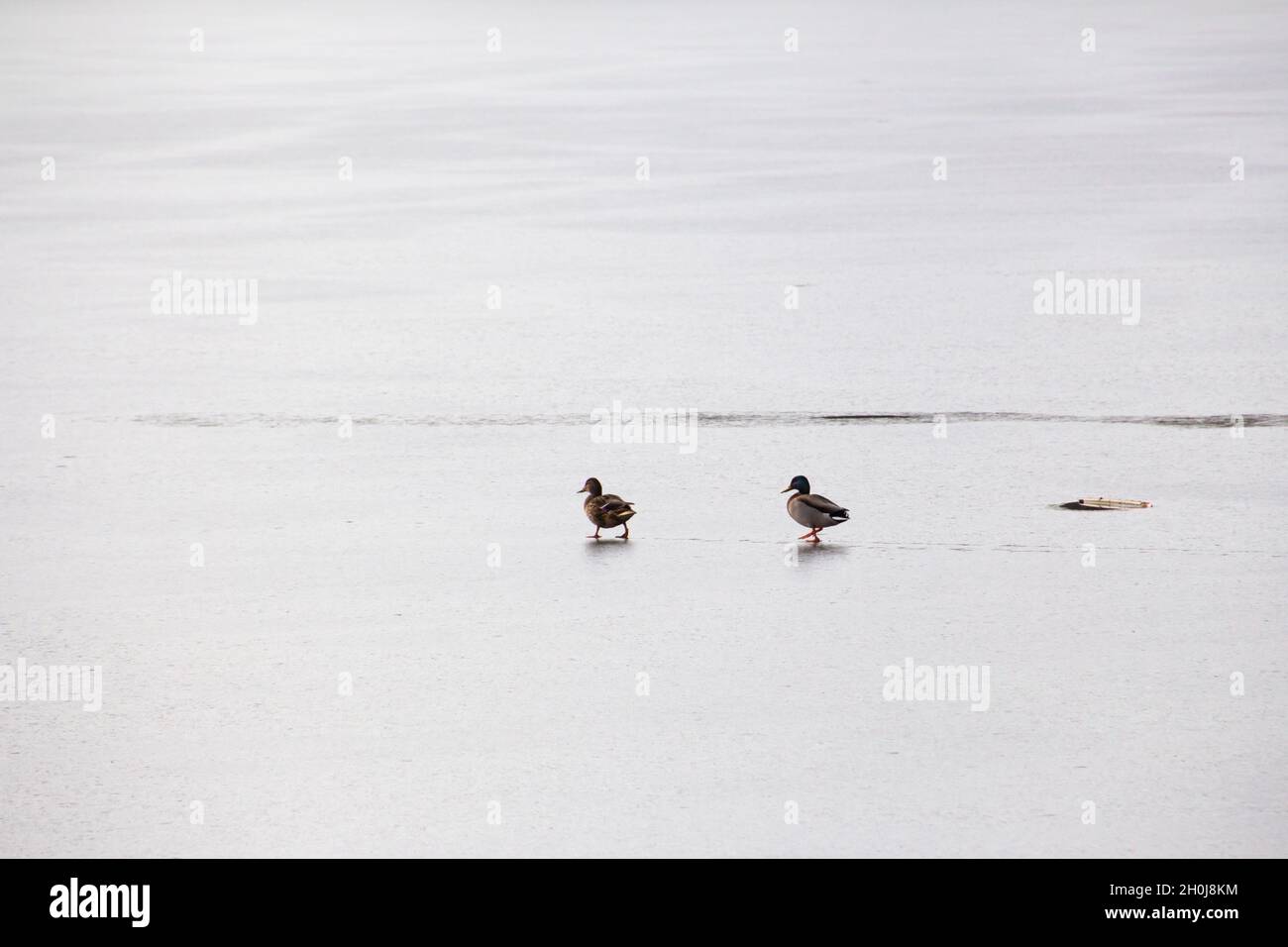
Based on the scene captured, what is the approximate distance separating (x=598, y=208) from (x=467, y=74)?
963 cm

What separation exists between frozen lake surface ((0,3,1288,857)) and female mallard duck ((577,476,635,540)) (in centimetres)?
11

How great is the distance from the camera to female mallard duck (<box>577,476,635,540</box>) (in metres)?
8.47

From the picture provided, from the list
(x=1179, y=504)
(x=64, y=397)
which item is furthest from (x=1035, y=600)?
(x=64, y=397)

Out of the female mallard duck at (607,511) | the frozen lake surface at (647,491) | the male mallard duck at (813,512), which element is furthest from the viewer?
the female mallard duck at (607,511)

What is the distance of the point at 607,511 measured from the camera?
27.8ft

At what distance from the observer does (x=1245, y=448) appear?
31.2ft

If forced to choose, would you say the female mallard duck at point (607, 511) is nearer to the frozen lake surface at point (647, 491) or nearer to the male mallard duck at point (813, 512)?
the frozen lake surface at point (647, 491)

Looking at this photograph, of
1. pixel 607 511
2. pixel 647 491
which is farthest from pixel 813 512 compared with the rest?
pixel 647 491

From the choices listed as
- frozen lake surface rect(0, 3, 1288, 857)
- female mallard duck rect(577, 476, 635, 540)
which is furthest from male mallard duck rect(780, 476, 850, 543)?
female mallard duck rect(577, 476, 635, 540)

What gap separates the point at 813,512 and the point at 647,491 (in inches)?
41.8

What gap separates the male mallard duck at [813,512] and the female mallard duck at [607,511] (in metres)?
0.69

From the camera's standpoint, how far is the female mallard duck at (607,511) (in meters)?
8.47

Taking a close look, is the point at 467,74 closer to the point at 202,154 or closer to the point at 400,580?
the point at 202,154

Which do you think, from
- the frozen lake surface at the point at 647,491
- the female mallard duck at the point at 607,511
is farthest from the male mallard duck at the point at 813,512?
the female mallard duck at the point at 607,511
